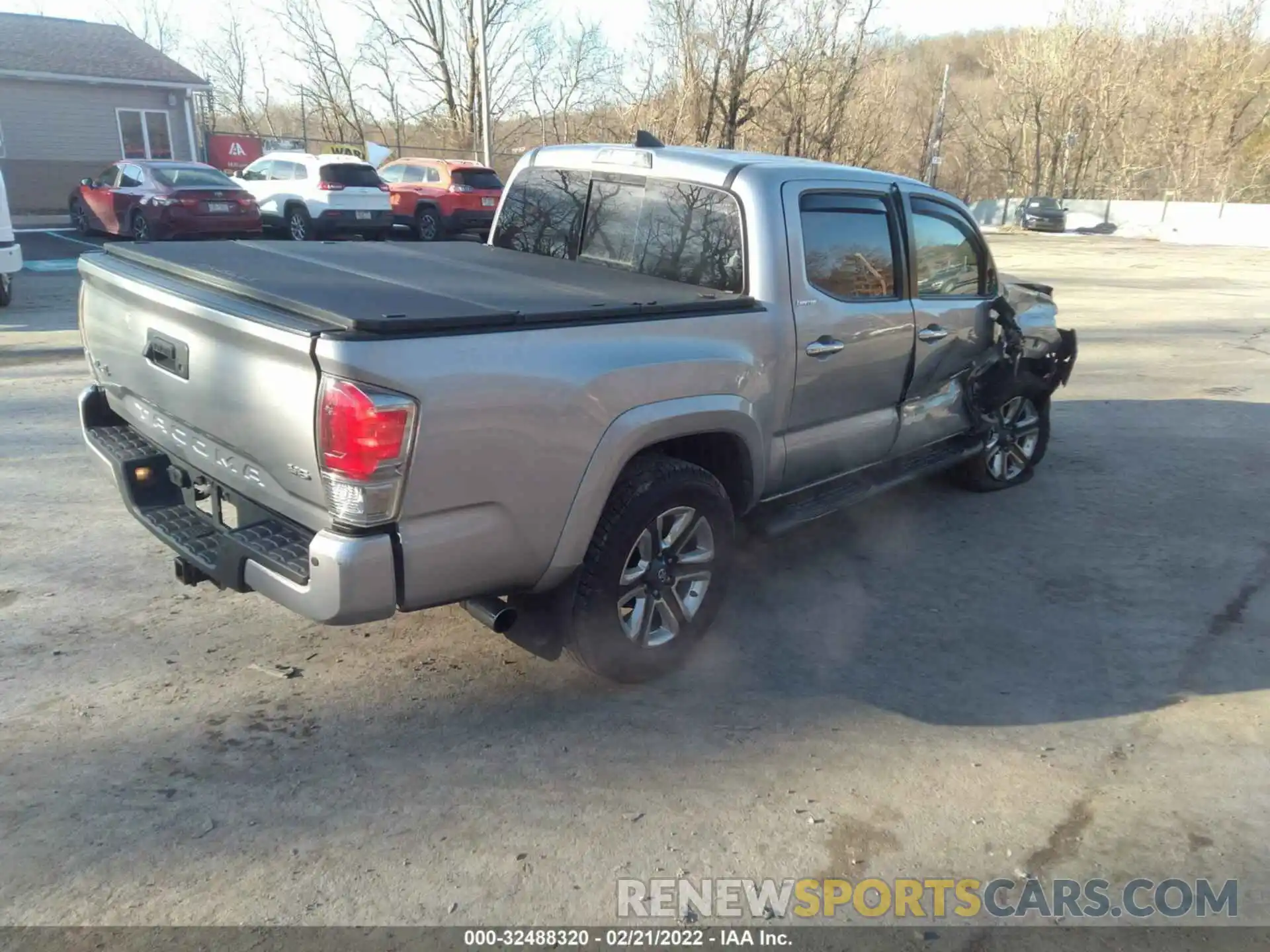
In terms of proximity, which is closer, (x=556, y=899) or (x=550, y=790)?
(x=556, y=899)

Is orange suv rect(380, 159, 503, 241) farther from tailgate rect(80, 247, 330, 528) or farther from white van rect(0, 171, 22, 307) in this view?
tailgate rect(80, 247, 330, 528)

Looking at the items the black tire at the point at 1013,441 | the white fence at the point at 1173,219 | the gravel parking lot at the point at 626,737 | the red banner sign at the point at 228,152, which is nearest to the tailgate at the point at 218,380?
the gravel parking lot at the point at 626,737

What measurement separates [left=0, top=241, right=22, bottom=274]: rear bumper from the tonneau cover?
7867mm

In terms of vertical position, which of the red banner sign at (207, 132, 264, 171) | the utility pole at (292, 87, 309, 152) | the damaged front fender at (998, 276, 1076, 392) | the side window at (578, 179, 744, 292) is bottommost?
the damaged front fender at (998, 276, 1076, 392)

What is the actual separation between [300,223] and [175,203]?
9.26 feet

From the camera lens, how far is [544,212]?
4.84 meters

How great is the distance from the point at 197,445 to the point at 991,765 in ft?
9.65

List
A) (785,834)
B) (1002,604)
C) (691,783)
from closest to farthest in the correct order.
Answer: (785,834), (691,783), (1002,604)

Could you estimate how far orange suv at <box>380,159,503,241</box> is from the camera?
20.4 metres

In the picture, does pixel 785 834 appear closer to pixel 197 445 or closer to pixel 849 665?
pixel 849 665

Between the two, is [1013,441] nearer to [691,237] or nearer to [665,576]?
[691,237]

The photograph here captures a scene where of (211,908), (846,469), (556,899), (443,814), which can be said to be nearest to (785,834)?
(556,899)

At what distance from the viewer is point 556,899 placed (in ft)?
8.30

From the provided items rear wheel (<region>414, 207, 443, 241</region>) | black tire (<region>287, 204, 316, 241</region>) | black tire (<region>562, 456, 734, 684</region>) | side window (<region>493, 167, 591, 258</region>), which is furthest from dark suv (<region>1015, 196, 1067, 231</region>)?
black tire (<region>562, 456, 734, 684</region>)
